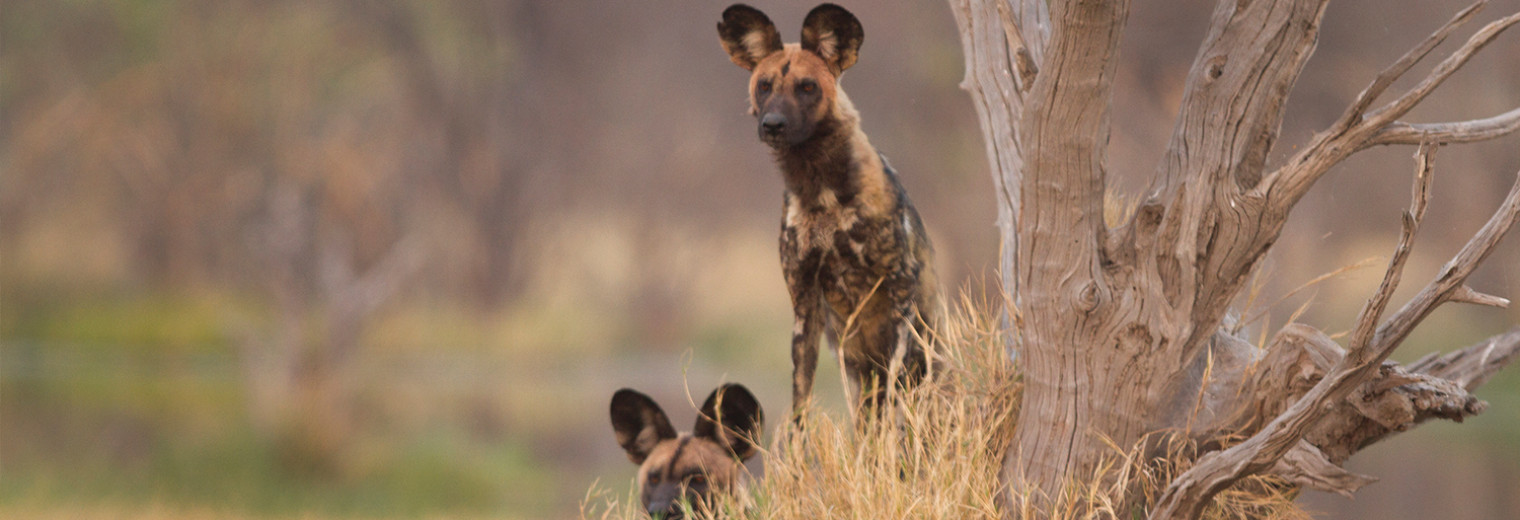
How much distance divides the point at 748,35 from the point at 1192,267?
2.84ft

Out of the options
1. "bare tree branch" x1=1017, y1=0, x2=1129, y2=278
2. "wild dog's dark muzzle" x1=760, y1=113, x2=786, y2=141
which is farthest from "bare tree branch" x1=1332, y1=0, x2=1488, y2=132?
"wild dog's dark muzzle" x1=760, y1=113, x2=786, y2=141

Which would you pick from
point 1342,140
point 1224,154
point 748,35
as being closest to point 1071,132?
point 1224,154

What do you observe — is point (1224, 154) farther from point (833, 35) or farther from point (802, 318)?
point (802, 318)

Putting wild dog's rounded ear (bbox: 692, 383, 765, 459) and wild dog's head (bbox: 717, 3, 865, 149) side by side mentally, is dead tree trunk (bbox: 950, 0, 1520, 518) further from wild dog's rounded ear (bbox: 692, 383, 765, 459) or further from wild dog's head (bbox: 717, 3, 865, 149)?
wild dog's rounded ear (bbox: 692, 383, 765, 459)

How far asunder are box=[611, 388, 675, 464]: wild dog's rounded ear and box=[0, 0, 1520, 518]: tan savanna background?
2189 millimetres

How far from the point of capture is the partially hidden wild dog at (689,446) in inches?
81.4

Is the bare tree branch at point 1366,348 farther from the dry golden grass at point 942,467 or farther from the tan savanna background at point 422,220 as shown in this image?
the tan savanna background at point 422,220

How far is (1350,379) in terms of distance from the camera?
1622 mm

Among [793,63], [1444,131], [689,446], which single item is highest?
[793,63]

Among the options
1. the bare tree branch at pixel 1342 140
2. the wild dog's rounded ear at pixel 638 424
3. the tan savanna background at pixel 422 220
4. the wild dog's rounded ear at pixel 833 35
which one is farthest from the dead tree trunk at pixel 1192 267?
the tan savanna background at pixel 422 220

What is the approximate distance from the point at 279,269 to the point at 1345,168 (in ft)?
14.7

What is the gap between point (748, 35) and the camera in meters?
1.93

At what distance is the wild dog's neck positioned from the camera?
1980 mm

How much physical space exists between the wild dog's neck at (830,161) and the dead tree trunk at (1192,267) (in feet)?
1.08
